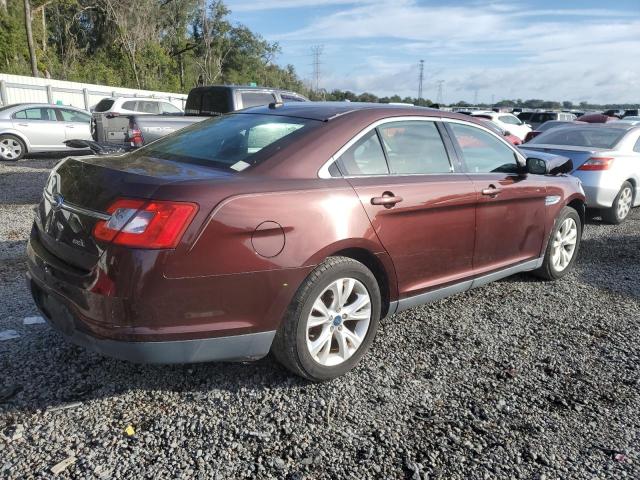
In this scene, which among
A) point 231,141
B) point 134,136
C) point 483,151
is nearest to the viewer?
point 231,141

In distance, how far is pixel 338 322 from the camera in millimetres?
3113

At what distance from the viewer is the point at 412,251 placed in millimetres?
3451

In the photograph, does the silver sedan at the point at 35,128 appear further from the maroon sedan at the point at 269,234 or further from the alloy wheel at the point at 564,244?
the alloy wheel at the point at 564,244

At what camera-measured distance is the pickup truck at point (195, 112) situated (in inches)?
361

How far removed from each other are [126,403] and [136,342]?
0.54 m

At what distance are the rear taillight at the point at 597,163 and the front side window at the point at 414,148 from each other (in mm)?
4678

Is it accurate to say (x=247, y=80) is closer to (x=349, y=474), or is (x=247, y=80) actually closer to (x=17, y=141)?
(x=17, y=141)

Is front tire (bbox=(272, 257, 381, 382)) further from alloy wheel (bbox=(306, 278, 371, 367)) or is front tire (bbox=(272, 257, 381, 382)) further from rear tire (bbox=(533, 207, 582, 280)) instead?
rear tire (bbox=(533, 207, 582, 280))

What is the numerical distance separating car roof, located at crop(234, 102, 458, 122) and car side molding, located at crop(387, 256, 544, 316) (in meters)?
1.24

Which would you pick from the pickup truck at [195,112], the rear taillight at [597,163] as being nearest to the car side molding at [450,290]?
the rear taillight at [597,163]

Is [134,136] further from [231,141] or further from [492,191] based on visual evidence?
[492,191]

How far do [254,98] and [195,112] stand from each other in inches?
52.2

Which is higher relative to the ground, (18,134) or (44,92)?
(44,92)

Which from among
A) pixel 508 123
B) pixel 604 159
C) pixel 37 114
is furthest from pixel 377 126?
pixel 508 123
